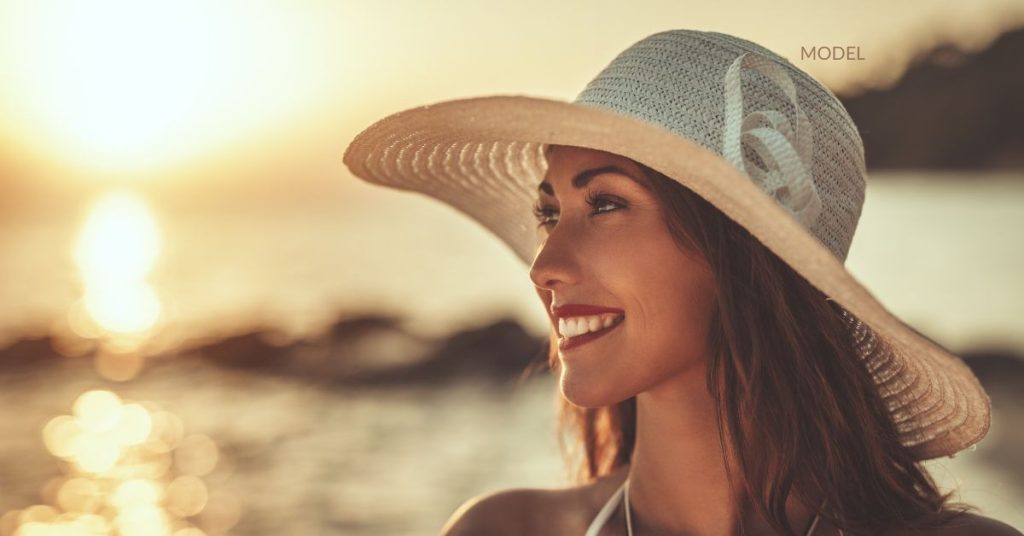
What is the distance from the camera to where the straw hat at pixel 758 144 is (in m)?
1.80

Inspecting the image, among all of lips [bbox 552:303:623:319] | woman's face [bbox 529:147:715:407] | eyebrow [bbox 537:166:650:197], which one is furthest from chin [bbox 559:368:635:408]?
eyebrow [bbox 537:166:650:197]

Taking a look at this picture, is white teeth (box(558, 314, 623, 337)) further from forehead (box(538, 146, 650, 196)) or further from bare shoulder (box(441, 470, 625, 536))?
bare shoulder (box(441, 470, 625, 536))

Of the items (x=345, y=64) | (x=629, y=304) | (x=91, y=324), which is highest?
(x=345, y=64)

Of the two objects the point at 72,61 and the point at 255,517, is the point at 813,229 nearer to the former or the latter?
the point at 255,517

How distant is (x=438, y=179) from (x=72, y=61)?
43.2 feet

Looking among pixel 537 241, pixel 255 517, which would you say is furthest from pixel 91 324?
pixel 537 241

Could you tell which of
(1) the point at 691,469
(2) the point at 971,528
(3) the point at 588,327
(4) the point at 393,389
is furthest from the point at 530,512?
(4) the point at 393,389

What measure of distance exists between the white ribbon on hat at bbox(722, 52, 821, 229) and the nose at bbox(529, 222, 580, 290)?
1.17 ft

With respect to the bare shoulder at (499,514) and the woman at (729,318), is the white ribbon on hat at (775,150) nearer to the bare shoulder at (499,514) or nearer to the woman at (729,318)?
the woman at (729,318)

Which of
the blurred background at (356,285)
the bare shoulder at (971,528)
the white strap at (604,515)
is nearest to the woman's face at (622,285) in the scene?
the white strap at (604,515)

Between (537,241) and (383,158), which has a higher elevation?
(383,158)

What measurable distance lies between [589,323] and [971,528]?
811 mm

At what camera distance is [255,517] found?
7.21 m

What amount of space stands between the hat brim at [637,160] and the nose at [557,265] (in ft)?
0.66
